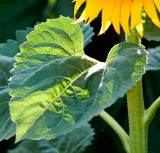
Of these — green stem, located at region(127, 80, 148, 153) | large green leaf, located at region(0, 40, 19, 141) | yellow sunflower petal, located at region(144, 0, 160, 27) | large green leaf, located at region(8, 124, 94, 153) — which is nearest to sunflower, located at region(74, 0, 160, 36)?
yellow sunflower petal, located at region(144, 0, 160, 27)

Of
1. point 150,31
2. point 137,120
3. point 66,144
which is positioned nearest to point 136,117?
point 137,120

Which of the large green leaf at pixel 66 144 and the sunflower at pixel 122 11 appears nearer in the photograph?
the sunflower at pixel 122 11

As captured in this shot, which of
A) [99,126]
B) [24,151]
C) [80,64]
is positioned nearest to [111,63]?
[80,64]

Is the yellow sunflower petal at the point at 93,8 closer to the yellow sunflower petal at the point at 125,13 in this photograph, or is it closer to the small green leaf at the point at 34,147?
the yellow sunflower petal at the point at 125,13

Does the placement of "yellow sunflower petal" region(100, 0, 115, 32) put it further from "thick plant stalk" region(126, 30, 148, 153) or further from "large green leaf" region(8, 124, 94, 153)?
"large green leaf" region(8, 124, 94, 153)

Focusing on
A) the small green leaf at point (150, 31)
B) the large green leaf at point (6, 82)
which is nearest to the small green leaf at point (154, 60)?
the small green leaf at point (150, 31)

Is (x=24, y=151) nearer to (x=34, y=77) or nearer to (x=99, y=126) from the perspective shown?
(x=99, y=126)

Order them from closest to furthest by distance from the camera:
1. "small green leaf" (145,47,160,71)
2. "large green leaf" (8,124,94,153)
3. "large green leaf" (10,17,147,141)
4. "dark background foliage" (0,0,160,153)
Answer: "large green leaf" (10,17,147,141) → "small green leaf" (145,47,160,71) → "large green leaf" (8,124,94,153) → "dark background foliage" (0,0,160,153)
